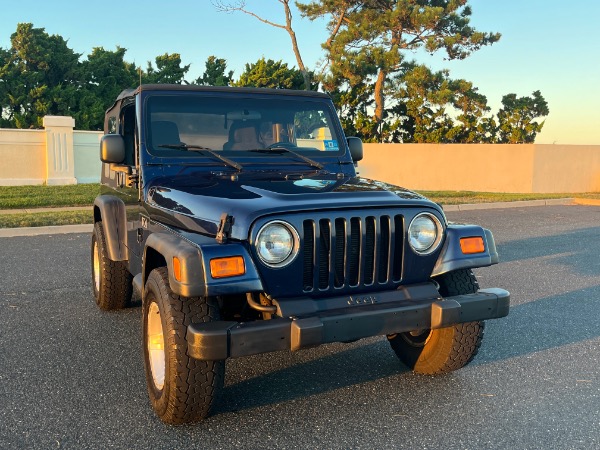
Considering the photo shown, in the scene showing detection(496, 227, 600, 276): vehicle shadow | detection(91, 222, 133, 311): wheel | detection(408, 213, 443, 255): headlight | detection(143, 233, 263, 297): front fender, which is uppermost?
detection(408, 213, 443, 255): headlight

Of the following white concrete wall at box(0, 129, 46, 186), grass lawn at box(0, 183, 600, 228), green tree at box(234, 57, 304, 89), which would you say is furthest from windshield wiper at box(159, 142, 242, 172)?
green tree at box(234, 57, 304, 89)

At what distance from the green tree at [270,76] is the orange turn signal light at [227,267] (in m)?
25.1

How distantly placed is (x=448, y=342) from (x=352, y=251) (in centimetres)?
99

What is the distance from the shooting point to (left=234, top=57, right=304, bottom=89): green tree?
27734mm

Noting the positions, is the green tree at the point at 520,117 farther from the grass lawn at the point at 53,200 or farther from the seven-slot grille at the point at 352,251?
the seven-slot grille at the point at 352,251

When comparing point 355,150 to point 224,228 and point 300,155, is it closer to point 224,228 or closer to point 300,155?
point 300,155

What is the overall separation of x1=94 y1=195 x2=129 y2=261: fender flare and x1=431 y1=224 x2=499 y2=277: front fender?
2.60 meters

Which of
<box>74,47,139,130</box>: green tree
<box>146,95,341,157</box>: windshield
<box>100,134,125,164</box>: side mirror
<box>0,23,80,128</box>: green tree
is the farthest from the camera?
<box>74,47,139,130</box>: green tree

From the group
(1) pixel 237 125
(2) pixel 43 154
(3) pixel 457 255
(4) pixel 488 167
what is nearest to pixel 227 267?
(3) pixel 457 255

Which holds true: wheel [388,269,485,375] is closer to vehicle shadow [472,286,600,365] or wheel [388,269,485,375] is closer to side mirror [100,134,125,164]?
→ vehicle shadow [472,286,600,365]

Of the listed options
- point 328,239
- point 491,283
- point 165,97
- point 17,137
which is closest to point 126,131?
point 165,97

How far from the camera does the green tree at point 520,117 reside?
90.2ft

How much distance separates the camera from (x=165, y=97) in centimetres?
449

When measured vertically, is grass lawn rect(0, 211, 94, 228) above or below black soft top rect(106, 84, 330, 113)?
below
